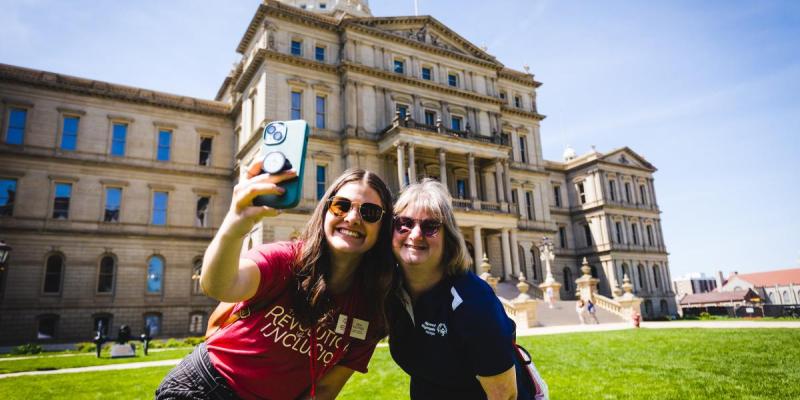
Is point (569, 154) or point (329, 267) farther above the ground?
point (569, 154)

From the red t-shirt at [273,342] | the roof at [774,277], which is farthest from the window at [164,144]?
the roof at [774,277]

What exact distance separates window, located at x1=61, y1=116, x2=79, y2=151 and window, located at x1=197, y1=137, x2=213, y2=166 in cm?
763

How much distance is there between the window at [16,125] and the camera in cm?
2778

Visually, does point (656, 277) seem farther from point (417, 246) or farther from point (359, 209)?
point (359, 209)

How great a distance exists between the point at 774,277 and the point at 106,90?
345 feet

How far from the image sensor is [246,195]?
1898mm

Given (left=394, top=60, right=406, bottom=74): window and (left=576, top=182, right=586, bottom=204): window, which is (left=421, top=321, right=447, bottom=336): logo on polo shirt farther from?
(left=576, top=182, right=586, bottom=204): window

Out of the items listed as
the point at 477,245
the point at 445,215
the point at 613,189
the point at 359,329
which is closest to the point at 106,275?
the point at 477,245

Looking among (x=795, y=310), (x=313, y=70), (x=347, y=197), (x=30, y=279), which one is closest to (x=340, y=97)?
(x=313, y=70)

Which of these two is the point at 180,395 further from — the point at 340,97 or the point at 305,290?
the point at 340,97

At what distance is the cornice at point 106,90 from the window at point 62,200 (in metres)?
6.39

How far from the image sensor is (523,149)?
4222cm

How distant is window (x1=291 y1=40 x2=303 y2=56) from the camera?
99.0ft

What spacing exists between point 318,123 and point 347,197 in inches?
1108
